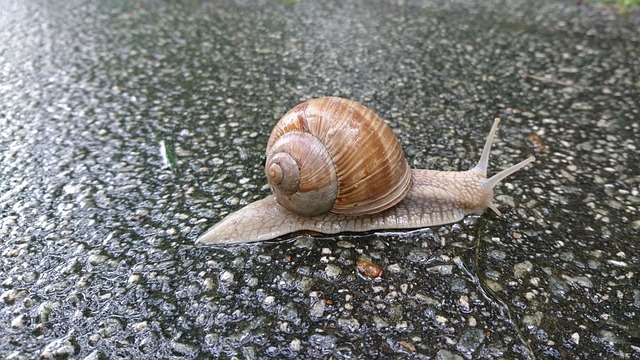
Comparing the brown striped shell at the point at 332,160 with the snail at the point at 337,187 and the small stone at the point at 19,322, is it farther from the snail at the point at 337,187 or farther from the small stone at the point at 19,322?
the small stone at the point at 19,322

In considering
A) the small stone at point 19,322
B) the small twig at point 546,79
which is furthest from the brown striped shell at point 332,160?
the small twig at point 546,79

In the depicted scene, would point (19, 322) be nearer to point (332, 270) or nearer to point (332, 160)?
point (332, 270)

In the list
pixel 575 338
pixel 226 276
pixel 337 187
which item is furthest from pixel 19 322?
→ pixel 575 338

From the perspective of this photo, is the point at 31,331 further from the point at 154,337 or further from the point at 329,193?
the point at 329,193

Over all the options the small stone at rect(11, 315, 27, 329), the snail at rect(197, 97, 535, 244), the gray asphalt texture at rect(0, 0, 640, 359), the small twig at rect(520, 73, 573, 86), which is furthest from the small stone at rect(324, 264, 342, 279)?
the small twig at rect(520, 73, 573, 86)

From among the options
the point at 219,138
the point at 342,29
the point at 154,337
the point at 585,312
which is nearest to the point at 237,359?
the point at 154,337
